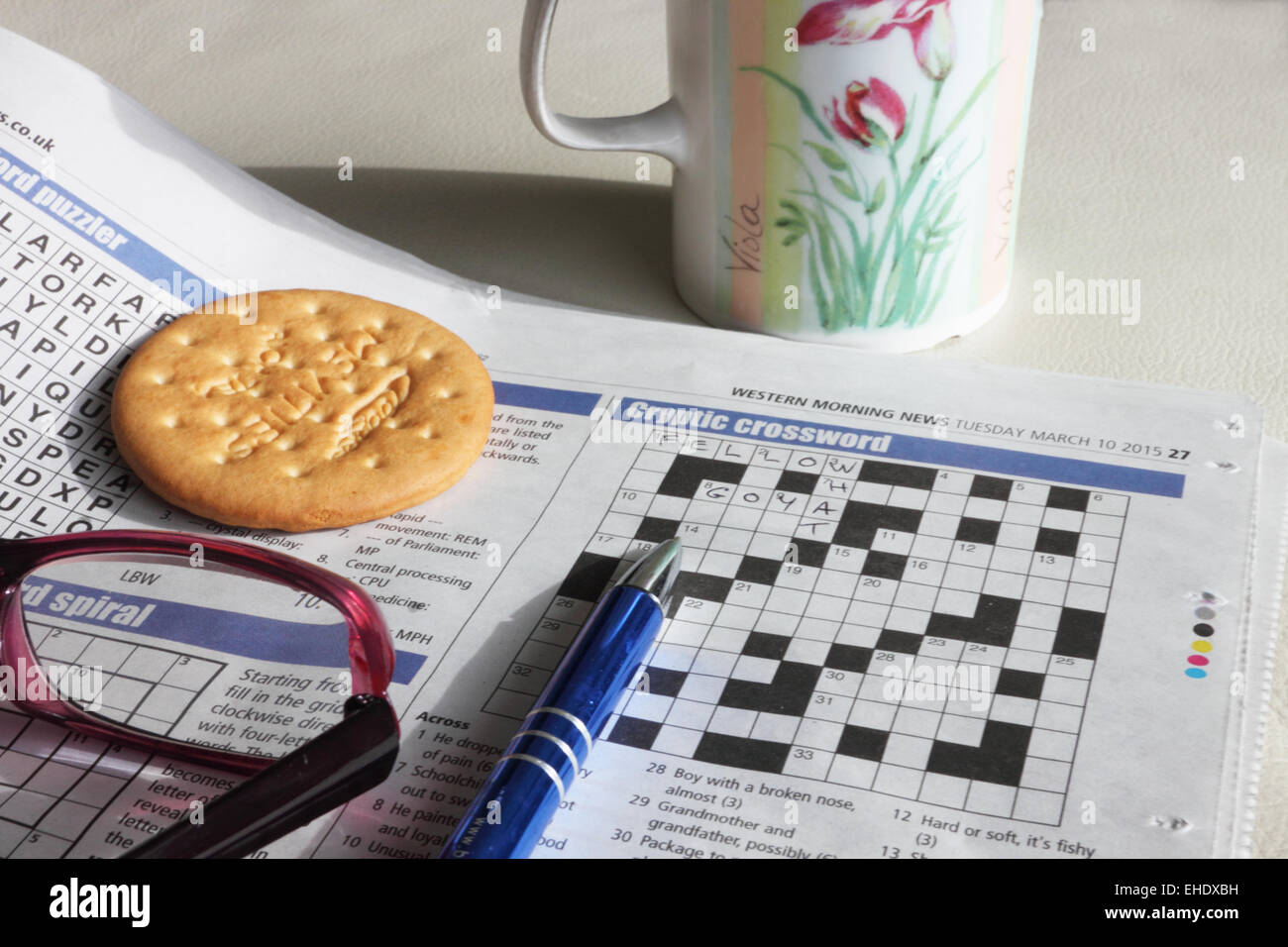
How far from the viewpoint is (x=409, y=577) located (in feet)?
1.63

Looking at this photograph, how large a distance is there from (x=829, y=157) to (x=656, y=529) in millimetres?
196

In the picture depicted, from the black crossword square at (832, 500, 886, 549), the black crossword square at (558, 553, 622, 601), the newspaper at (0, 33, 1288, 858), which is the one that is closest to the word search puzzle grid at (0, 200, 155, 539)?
the newspaper at (0, 33, 1288, 858)

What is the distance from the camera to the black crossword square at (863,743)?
1.34ft

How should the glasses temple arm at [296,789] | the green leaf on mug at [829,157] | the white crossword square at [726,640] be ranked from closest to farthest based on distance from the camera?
the glasses temple arm at [296,789] < the white crossword square at [726,640] < the green leaf on mug at [829,157]

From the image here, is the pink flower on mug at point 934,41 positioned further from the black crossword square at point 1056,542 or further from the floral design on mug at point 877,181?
the black crossword square at point 1056,542

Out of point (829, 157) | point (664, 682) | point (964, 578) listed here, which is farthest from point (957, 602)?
point (829, 157)

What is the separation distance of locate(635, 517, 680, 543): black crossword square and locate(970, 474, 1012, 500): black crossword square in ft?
0.42

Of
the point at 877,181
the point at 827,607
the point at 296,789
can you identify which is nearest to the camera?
the point at 296,789

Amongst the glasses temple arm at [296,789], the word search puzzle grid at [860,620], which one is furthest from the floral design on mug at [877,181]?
the glasses temple arm at [296,789]

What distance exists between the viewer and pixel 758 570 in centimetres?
49

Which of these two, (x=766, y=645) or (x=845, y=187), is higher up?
(x=845, y=187)

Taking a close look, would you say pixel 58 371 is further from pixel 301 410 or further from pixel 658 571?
pixel 658 571

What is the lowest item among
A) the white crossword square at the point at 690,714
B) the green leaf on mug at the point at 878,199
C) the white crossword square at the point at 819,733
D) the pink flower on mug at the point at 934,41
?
the white crossword square at the point at 690,714

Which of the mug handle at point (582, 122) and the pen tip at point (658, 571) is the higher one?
the mug handle at point (582, 122)
